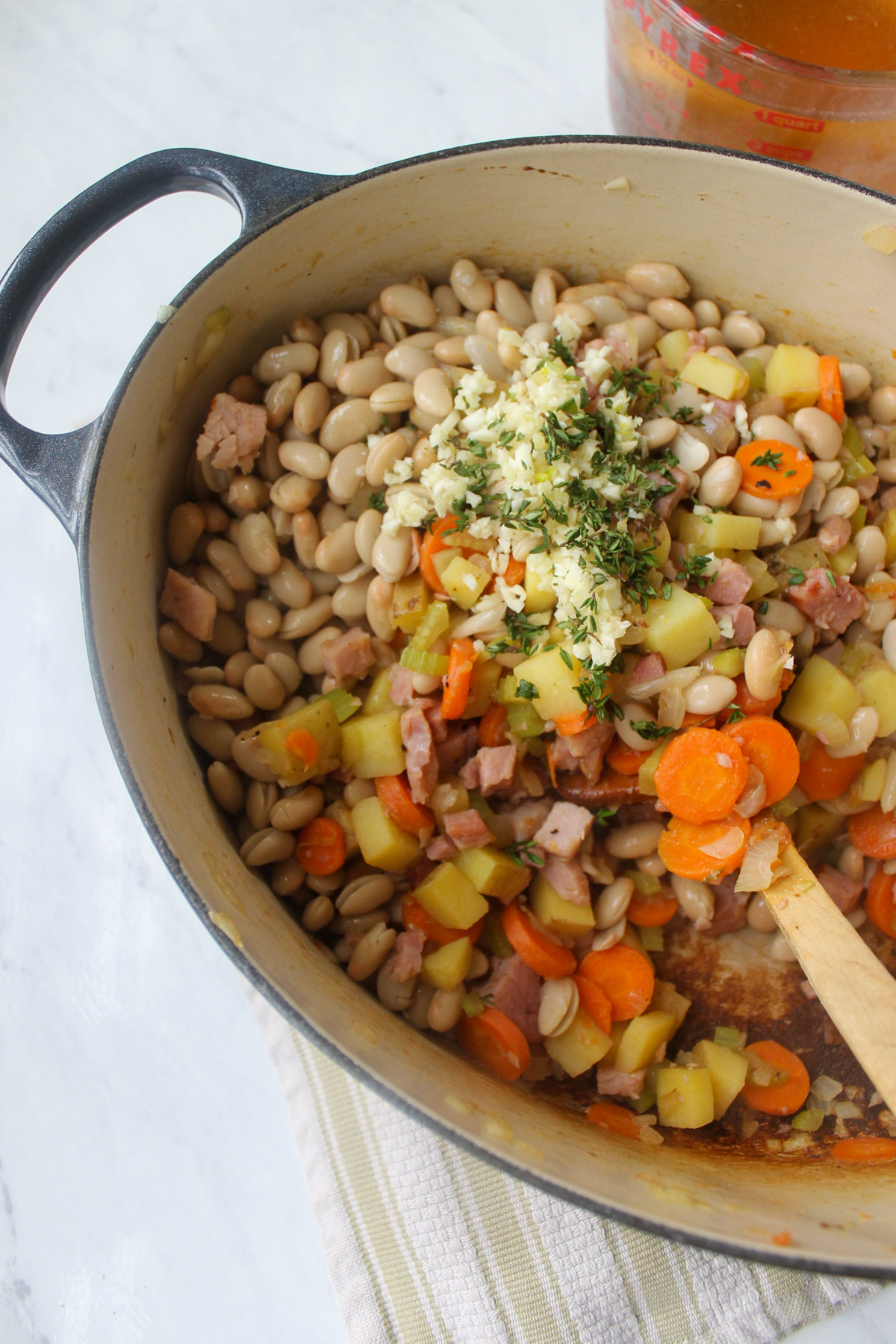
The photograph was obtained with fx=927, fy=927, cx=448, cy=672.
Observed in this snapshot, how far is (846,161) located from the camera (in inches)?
77.0

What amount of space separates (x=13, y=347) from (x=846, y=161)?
5.61 feet

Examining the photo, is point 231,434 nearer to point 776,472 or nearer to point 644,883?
point 776,472

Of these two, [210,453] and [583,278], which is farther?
[583,278]

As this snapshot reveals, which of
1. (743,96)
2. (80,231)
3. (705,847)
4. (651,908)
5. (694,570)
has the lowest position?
(651,908)

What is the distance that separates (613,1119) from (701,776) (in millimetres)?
665

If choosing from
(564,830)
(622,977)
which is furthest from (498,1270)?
(564,830)

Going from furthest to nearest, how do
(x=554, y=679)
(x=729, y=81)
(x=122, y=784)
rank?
1. (x=122, y=784)
2. (x=729, y=81)
3. (x=554, y=679)

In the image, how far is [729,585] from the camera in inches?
68.7

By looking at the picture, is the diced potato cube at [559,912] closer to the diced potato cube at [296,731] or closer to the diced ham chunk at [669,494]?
the diced potato cube at [296,731]

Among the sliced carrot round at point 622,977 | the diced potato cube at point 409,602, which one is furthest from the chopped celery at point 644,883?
the diced potato cube at point 409,602

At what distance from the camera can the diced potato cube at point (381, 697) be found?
5.91 feet

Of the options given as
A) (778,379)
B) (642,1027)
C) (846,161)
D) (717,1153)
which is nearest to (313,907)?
(642,1027)

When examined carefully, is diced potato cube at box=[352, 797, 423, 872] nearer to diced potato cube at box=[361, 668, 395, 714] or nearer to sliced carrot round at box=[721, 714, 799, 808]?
diced potato cube at box=[361, 668, 395, 714]

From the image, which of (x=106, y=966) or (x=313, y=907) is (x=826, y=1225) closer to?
(x=313, y=907)
